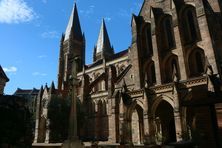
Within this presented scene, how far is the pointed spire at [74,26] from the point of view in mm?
72725

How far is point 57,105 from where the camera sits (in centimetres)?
3700

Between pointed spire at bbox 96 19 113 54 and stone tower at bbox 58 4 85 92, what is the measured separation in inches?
223

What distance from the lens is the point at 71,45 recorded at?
232 ft

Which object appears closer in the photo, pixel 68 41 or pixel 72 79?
pixel 72 79

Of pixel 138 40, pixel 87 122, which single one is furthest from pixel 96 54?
pixel 138 40

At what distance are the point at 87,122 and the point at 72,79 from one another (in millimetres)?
32956

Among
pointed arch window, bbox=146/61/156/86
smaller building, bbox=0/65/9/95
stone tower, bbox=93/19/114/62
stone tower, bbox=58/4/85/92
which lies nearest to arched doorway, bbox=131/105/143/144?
pointed arch window, bbox=146/61/156/86

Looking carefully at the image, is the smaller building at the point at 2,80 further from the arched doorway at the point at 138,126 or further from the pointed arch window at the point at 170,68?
the pointed arch window at the point at 170,68

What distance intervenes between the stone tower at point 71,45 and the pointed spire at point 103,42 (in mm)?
5674

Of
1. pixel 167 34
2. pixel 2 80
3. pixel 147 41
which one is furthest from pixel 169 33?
pixel 2 80

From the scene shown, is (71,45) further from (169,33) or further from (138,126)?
(138,126)

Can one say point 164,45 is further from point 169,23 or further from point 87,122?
point 87,122

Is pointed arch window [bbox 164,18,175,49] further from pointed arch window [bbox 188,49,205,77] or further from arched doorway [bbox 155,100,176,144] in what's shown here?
arched doorway [bbox 155,100,176,144]

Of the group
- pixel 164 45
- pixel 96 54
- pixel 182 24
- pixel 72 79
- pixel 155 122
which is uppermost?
pixel 96 54
